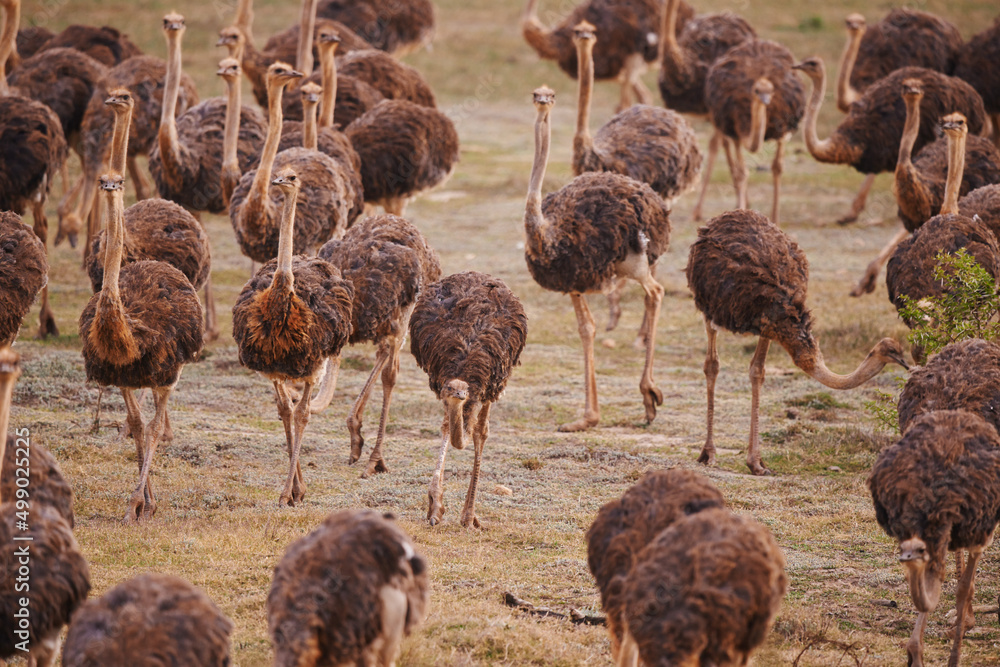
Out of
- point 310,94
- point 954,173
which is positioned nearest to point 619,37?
point 310,94

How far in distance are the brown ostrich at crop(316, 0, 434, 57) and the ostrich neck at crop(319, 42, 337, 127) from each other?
22.5ft

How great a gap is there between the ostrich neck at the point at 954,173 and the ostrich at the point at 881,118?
2924 mm

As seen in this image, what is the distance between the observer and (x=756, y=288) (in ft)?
32.6

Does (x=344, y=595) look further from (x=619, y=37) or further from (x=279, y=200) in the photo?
(x=619, y=37)

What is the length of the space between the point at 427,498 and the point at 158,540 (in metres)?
1.95

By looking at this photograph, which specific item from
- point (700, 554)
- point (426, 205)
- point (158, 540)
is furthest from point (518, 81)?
point (700, 554)

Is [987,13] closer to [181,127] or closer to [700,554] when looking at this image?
[181,127]

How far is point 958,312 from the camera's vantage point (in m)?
9.20

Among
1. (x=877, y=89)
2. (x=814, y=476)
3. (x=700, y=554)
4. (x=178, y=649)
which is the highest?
(x=877, y=89)

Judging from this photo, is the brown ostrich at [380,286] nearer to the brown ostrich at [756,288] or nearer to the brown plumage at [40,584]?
the brown ostrich at [756,288]

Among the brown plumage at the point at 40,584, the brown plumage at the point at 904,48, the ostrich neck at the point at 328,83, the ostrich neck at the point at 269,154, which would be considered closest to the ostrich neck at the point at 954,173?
the ostrich neck at the point at 269,154

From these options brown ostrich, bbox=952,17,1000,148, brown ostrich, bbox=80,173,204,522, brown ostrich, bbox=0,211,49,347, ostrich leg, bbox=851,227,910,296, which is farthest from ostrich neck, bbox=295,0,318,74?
brown ostrich, bbox=952,17,1000,148

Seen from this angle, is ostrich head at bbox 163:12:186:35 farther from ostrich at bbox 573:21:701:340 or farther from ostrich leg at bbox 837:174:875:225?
ostrich leg at bbox 837:174:875:225

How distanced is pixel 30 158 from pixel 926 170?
334 inches
